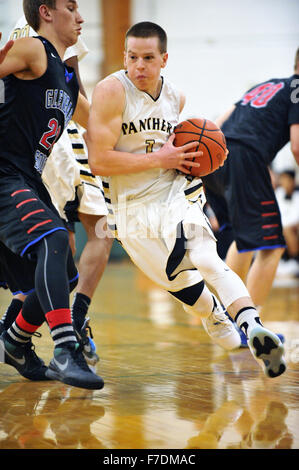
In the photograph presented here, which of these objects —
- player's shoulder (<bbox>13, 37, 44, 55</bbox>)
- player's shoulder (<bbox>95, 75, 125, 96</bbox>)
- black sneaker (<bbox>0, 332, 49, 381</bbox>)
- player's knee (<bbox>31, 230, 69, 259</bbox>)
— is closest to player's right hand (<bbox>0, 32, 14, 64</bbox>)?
player's shoulder (<bbox>13, 37, 44, 55</bbox>)

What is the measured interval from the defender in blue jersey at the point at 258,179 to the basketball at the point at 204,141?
1.08 metres

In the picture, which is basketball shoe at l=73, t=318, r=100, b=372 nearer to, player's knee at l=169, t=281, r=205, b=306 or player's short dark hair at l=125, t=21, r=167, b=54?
player's knee at l=169, t=281, r=205, b=306

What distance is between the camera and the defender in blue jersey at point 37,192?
2650 mm

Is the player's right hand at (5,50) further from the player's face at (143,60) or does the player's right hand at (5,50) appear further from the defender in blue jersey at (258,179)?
the defender in blue jersey at (258,179)

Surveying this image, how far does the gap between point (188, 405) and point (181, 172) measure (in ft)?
3.82

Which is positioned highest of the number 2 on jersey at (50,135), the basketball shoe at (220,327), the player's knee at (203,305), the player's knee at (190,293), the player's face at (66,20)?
the player's face at (66,20)

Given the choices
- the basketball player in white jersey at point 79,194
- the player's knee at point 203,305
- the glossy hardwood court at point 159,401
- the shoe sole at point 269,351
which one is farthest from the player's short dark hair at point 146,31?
the glossy hardwood court at point 159,401

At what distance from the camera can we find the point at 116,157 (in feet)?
10.3

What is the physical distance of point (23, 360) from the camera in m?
3.16

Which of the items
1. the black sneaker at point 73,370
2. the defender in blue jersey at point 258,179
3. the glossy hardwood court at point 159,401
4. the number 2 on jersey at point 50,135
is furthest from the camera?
the defender in blue jersey at point 258,179

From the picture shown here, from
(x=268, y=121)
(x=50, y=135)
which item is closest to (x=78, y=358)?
(x=50, y=135)

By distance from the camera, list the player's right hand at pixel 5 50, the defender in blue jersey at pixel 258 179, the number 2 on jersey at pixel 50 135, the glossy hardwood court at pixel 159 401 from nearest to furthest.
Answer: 1. the glossy hardwood court at pixel 159 401
2. the player's right hand at pixel 5 50
3. the number 2 on jersey at pixel 50 135
4. the defender in blue jersey at pixel 258 179
